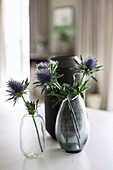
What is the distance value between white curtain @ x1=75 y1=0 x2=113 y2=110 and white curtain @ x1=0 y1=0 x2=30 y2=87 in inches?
80.3

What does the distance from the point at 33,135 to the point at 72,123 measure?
156 millimetres

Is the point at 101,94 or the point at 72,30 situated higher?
the point at 72,30

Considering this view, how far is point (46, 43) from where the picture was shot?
526 cm

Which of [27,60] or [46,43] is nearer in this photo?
→ [27,60]

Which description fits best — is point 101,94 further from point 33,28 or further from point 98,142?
point 98,142

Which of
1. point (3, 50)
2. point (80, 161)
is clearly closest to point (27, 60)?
point (3, 50)

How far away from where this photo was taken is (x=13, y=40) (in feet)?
6.38

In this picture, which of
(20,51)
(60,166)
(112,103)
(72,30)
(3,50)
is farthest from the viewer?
(72,30)

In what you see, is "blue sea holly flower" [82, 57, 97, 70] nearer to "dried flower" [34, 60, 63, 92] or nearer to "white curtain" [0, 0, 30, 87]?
"dried flower" [34, 60, 63, 92]

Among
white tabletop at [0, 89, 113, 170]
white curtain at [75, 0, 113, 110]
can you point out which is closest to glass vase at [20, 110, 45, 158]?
white tabletop at [0, 89, 113, 170]

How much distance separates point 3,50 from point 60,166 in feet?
4.40

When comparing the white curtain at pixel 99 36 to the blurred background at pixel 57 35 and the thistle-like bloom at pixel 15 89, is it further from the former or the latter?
the thistle-like bloom at pixel 15 89

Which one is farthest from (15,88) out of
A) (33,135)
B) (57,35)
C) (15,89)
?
(57,35)

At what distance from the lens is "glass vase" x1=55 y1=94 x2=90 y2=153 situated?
791mm
